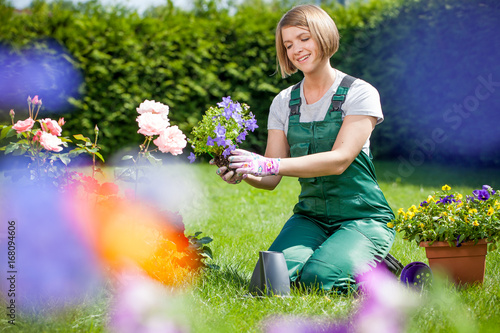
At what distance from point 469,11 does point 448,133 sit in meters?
1.65

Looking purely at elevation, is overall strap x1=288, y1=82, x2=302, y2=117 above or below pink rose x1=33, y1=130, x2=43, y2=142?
above

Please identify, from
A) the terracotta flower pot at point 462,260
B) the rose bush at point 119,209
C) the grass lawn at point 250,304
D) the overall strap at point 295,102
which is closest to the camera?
the grass lawn at point 250,304

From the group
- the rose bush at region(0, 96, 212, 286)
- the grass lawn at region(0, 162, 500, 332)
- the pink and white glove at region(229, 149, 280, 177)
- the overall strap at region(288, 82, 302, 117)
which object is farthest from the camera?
the overall strap at region(288, 82, 302, 117)

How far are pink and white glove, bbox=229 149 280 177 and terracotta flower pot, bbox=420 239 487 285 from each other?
84 centimetres

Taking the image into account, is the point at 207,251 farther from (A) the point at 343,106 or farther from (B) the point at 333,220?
(A) the point at 343,106

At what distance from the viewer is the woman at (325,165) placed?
235 centimetres

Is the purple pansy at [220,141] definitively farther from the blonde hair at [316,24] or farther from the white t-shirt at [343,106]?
the blonde hair at [316,24]

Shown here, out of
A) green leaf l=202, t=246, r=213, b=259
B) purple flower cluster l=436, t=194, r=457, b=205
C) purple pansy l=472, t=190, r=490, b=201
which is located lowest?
green leaf l=202, t=246, r=213, b=259

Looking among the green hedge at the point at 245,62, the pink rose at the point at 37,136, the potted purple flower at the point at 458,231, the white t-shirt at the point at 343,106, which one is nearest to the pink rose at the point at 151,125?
the pink rose at the point at 37,136

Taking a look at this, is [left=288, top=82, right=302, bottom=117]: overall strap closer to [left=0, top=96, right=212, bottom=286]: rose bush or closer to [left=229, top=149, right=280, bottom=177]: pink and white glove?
[left=229, top=149, right=280, bottom=177]: pink and white glove

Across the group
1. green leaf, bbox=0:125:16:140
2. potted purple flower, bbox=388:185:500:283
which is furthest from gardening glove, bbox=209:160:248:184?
green leaf, bbox=0:125:16:140

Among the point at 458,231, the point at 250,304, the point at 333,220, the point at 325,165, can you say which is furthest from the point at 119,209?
the point at 458,231

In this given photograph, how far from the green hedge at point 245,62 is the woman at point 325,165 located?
4.83 metres

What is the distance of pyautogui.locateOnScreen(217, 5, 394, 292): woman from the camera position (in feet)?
7.70
